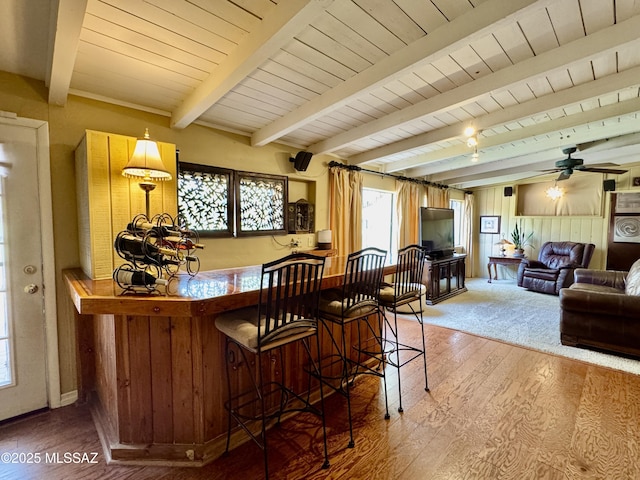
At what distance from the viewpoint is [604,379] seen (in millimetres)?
2594

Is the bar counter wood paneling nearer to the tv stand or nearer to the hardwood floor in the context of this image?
the hardwood floor

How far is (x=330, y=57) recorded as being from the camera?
74.7 inches

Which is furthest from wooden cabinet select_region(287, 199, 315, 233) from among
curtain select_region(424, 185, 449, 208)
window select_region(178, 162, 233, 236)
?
curtain select_region(424, 185, 449, 208)

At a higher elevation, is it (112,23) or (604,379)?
(112,23)

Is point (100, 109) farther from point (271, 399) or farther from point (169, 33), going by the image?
point (271, 399)

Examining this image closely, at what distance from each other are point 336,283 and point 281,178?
1.86 metres

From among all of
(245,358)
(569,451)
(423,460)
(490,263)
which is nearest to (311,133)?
(245,358)

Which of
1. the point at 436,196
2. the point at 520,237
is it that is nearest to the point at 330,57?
the point at 436,196

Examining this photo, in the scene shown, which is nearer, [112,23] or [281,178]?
[112,23]

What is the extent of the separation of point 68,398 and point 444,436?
→ 270 cm

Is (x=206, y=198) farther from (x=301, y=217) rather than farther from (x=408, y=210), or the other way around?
(x=408, y=210)

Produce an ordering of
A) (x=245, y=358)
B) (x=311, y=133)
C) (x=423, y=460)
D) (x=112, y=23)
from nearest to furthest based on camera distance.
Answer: (x=112, y=23) < (x=423, y=460) < (x=245, y=358) < (x=311, y=133)

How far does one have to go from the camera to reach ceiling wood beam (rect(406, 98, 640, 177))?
9.89 feet

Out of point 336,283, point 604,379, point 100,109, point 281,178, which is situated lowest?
point 604,379
